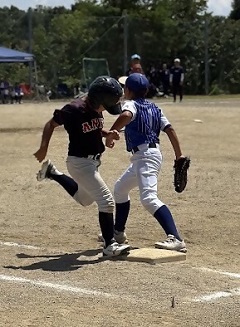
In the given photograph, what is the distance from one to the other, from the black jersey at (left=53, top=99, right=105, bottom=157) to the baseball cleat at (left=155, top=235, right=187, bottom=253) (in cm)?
107

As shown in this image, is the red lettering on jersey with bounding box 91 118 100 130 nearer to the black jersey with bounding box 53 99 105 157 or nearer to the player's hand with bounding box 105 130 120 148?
the black jersey with bounding box 53 99 105 157

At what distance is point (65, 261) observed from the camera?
7816 mm

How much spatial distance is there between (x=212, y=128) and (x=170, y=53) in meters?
25.1

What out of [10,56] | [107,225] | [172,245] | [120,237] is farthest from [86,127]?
[10,56]

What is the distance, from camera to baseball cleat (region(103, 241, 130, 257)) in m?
7.81

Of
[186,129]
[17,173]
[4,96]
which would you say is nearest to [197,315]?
[17,173]

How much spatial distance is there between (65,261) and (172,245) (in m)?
1.03

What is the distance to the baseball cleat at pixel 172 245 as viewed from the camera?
316 inches

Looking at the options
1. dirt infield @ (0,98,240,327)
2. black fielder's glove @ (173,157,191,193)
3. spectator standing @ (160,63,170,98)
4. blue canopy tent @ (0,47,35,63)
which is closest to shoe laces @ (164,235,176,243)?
dirt infield @ (0,98,240,327)

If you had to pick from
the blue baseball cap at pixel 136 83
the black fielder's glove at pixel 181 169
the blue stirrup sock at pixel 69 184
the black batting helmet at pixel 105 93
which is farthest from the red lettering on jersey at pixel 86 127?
the black fielder's glove at pixel 181 169

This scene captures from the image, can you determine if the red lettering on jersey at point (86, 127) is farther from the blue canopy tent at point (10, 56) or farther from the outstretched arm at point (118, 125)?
the blue canopy tent at point (10, 56)

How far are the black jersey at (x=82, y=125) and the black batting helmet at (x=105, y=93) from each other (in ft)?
0.33

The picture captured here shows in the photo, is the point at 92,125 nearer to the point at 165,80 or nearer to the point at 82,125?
the point at 82,125

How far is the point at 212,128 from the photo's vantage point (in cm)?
2103
